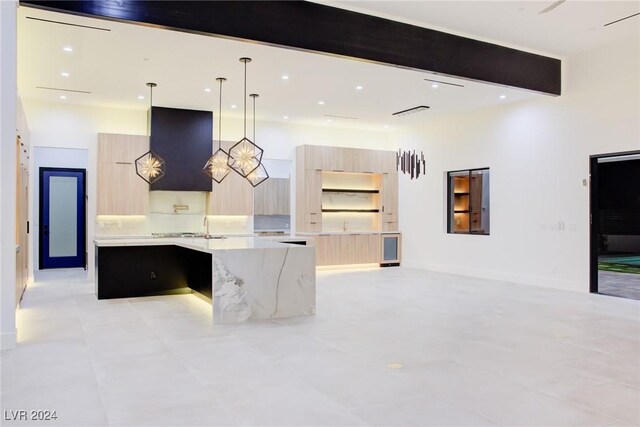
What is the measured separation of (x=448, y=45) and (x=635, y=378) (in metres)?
4.74

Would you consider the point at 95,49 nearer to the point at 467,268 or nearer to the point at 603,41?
the point at 603,41

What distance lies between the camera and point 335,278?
10.0 meters

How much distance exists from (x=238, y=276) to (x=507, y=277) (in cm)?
603

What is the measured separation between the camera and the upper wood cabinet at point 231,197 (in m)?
10.8

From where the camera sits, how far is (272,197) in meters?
11.9

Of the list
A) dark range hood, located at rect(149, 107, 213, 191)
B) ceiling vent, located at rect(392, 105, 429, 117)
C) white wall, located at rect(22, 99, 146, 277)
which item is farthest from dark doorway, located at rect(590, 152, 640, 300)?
white wall, located at rect(22, 99, 146, 277)

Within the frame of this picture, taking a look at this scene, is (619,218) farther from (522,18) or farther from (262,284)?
(262,284)

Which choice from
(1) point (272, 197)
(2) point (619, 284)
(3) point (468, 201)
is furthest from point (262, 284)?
(2) point (619, 284)

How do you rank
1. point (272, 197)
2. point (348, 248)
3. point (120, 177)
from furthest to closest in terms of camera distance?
point (272, 197)
point (348, 248)
point (120, 177)

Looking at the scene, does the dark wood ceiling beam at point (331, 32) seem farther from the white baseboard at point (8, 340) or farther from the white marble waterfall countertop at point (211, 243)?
A: the white baseboard at point (8, 340)

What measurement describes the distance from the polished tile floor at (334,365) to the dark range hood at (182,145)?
11.9ft

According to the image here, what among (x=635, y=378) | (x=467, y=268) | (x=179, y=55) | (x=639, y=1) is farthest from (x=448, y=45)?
(x=467, y=268)

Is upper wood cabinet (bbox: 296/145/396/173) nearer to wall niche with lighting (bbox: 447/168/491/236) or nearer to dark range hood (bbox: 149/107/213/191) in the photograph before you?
wall niche with lighting (bbox: 447/168/491/236)

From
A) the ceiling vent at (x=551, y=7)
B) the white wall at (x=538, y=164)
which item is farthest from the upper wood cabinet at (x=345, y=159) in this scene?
the ceiling vent at (x=551, y=7)
